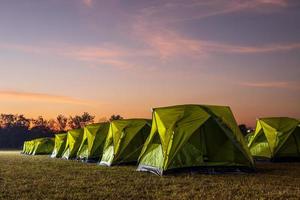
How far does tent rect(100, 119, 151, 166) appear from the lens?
25.1 meters

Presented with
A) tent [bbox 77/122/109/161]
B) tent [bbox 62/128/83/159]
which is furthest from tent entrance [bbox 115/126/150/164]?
tent [bbox 62/128/83/159]

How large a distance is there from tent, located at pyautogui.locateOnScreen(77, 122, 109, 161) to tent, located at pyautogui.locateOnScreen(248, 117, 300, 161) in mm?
10596

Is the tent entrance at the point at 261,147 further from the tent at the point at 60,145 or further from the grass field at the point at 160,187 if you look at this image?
the tent at the point at 60,145

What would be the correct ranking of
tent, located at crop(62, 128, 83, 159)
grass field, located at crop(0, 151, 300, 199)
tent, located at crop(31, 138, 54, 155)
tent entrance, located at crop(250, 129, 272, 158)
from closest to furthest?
grass field, located at crop(0, 151, 300, 199) < tent entrance, located at crop(250, 129, 272, 158) < tent, located at crop(62, 128, 83, 159) < tent, located at crop(31, 138, 54, 155)

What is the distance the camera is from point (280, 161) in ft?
85.6

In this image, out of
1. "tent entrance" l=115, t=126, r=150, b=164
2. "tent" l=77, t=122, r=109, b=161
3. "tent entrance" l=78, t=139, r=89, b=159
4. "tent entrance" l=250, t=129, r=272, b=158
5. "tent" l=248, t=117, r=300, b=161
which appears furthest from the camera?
"tent entrance" l=78, t=139, r=89, b=159

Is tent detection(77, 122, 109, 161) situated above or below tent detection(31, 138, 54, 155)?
above

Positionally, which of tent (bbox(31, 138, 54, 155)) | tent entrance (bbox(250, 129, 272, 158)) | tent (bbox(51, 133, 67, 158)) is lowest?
tent (bbox(31, 138, 54, 155))

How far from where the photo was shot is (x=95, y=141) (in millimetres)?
31391

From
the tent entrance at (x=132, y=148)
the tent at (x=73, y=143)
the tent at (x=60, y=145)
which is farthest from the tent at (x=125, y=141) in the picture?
the tent at (x=60, y=145)

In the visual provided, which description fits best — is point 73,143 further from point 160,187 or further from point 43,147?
point 160,187

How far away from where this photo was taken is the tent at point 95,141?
101 ft

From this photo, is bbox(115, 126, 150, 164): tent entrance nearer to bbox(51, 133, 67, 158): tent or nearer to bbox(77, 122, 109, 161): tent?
bbox(77, 122, 109, 161): tent

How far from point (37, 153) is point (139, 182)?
47.5m
